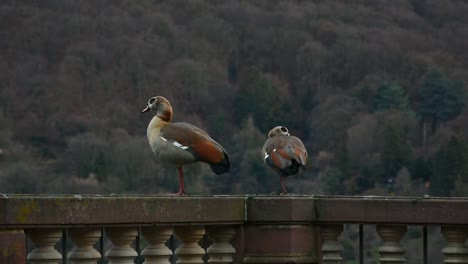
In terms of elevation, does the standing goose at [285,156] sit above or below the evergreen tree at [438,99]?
below

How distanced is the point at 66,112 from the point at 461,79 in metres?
28.0

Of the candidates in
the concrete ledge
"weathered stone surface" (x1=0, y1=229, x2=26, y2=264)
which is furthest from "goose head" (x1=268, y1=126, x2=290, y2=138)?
"weathered stone surface" (x1=0, y1=229, x2=26, y2=264)

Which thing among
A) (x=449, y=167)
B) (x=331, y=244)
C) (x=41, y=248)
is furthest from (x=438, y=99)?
(x=41, y=248)

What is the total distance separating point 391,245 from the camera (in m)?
10.2

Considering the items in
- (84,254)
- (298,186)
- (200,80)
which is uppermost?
(200,80)

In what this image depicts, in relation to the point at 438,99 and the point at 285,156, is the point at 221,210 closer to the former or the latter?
the point at 285,156

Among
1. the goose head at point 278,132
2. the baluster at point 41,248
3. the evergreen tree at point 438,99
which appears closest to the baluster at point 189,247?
the baluster at point 41,248

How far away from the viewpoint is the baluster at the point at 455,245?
33.0 ft

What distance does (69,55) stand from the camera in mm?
144875

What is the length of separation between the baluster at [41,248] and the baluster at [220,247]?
1224 mm

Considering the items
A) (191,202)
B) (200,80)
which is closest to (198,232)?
(191,202)

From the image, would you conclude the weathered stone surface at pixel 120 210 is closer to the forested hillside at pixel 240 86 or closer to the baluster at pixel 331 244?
the baluster at pixel 331 244

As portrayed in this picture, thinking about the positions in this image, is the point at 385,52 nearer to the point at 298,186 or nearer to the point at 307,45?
the point at 307,45

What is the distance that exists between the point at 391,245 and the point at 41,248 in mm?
1859
